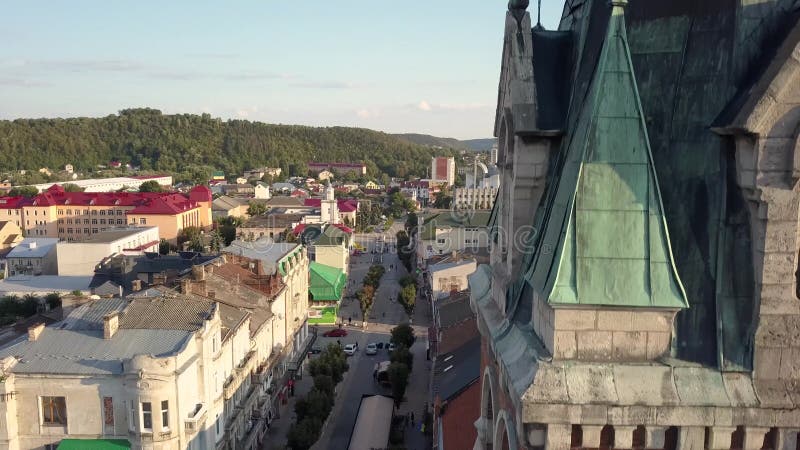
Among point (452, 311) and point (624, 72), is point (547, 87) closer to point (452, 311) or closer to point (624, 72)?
point (624, 72)

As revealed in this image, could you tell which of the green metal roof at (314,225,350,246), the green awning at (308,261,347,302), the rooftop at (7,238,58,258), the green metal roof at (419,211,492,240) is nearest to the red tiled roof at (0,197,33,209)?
the rooftop at (7,238,58,258)

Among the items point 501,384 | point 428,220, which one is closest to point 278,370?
point 501,384

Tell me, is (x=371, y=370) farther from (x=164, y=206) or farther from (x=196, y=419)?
(x=164, y=206)

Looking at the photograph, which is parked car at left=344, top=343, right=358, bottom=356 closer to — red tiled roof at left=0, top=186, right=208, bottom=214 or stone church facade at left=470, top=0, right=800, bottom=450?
stone church facade at left=470, top=0, right=800, bottom=450

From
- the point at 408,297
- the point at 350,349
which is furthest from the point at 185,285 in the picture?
the point at 408,297

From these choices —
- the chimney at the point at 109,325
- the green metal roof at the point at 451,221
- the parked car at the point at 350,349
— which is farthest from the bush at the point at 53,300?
the green metal roof at the point at 451,221

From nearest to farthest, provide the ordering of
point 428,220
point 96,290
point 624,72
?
point 624,72 < point 96,290 < point 428,220
